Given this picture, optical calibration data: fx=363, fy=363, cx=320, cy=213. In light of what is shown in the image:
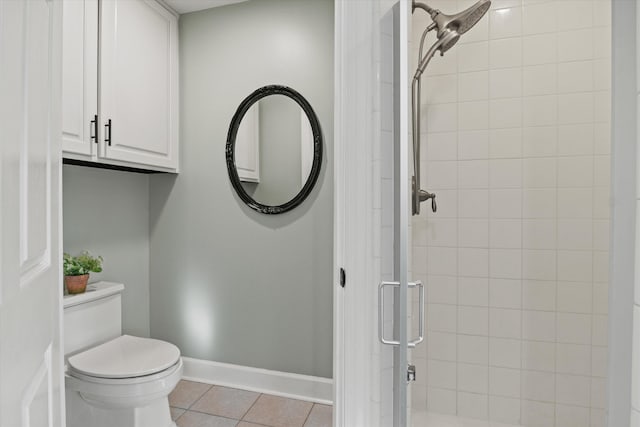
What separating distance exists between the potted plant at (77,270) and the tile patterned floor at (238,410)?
2.81 ft

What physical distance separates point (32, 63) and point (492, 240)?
1.89 metres

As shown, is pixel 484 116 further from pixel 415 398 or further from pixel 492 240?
pixel 415 398

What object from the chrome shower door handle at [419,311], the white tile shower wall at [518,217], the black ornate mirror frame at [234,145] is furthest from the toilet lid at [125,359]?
the white tile shower wall at [518,217]

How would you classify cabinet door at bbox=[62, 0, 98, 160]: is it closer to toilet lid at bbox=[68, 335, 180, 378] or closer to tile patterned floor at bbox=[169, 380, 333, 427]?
toilet lid at bbox=[68, 335, 180, 378]

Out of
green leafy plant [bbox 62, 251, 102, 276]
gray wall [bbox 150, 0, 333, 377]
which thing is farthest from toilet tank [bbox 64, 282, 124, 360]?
gray wall [bbox 150, 0, 333, 377]

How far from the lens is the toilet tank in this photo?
5.78 feet

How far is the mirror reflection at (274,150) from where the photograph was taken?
7.07 feet

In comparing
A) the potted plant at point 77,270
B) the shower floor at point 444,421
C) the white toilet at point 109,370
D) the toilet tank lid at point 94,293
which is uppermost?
the potted plant at point 77,270

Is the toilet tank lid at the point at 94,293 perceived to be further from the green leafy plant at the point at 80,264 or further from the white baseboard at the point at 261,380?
the white baseboard at the point at 261,380

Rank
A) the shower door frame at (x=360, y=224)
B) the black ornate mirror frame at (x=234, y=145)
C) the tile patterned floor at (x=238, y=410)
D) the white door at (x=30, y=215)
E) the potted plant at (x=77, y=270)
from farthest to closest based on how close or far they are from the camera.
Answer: the black ornate mirror frame at (x=234, y=145), the tile patterned floor at (x=238, y=410), the potted plant at (x=77, y=270), the shower door frame at (x=360, y=224), the white door at (x=30, y=215)

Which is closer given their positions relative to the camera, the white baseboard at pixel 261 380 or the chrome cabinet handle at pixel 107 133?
the chrome cabinet handle at pixel 107 133

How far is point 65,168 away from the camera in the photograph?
1.92 metres

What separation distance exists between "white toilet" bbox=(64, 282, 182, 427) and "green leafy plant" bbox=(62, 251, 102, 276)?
4.6 inches

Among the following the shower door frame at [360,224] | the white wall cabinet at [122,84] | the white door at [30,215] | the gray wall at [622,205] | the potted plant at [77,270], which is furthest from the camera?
the potted plant at [77,270]
